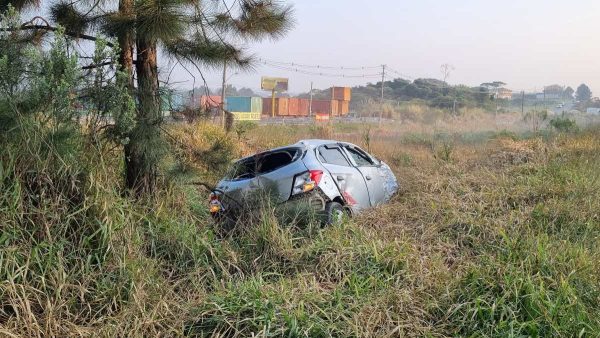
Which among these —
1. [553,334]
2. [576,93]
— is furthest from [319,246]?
[576,93]

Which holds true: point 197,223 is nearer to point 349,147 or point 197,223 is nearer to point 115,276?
point 115,276

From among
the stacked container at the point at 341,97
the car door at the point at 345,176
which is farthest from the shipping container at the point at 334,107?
the car door at the point at 345,176

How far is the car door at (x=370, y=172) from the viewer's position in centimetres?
774

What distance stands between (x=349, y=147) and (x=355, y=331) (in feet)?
16.7

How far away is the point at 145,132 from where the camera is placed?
182 inches

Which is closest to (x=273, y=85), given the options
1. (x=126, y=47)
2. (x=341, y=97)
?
(x=341, y=97)

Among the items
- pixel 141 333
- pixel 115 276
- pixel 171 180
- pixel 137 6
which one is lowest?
pixel 141 333

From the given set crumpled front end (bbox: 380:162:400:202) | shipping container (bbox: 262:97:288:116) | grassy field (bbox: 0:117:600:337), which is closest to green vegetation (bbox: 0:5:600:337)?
A: grassy field (bbox: 0:117:600:337)

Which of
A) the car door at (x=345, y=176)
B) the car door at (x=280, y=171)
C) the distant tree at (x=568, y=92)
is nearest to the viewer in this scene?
the car door at (x=280, y=171)

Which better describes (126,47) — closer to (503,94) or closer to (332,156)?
(332,156)

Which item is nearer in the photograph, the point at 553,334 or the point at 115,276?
the point at 553,334

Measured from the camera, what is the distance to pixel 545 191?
23.2ft

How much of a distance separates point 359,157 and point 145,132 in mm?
4275

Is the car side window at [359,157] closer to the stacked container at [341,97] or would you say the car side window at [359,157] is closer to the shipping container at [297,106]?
the shipping container at [297,106]
